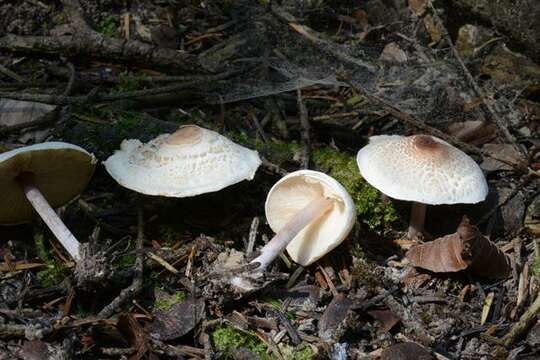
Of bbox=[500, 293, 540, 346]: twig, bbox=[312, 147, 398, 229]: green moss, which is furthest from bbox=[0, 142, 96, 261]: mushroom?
bbox=[500, 293, 540, 346]: twig

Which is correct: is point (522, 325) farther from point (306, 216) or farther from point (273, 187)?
point (273, 187)

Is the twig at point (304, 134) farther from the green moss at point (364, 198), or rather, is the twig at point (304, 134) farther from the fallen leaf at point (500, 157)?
the fallen leaf at point (500, 157)

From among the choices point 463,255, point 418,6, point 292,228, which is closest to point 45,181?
point 292,228

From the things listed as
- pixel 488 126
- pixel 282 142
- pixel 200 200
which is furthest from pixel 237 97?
pixel 488 126

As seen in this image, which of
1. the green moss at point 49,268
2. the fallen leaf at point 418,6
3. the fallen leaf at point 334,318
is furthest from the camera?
the fallen leaf at point 418,6

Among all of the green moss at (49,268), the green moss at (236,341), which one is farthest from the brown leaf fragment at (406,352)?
the green moss at (49,268)

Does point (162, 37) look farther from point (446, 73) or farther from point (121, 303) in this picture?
point (121, 303)
